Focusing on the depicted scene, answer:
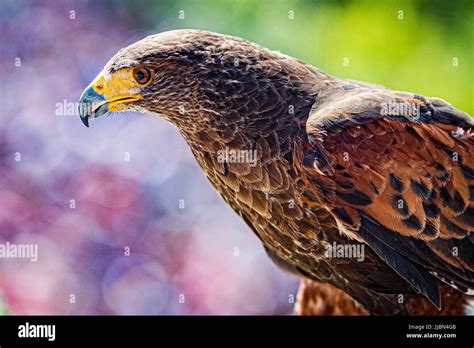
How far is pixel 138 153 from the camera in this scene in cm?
354

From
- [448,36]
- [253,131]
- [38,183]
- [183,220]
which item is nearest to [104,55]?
[38,183]

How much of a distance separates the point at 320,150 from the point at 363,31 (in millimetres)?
1374

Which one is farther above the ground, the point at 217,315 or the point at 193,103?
the point at 193,103

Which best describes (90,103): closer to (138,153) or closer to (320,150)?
(320,150)

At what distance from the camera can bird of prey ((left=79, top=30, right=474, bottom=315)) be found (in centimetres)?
239

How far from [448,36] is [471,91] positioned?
0.33 meters

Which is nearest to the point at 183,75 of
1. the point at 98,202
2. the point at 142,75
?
the point at 142,75

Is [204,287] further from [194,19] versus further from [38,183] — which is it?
[194,19]

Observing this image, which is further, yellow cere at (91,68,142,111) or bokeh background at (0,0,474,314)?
bokeh background at (0,0,474,314)

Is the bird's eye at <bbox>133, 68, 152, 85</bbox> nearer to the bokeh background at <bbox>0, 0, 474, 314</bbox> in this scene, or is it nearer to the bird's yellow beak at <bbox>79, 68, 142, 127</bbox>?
the bird's yellow beak at <bbox>79, 68, 142, 127</bbox>

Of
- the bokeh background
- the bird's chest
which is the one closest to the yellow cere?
the bird's chest

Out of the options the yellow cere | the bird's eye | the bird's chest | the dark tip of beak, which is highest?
the bird's eye

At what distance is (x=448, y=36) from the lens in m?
3.49

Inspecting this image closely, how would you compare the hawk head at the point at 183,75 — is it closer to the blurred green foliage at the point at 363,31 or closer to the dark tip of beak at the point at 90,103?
the dark tip of beak at the point at 90,103
